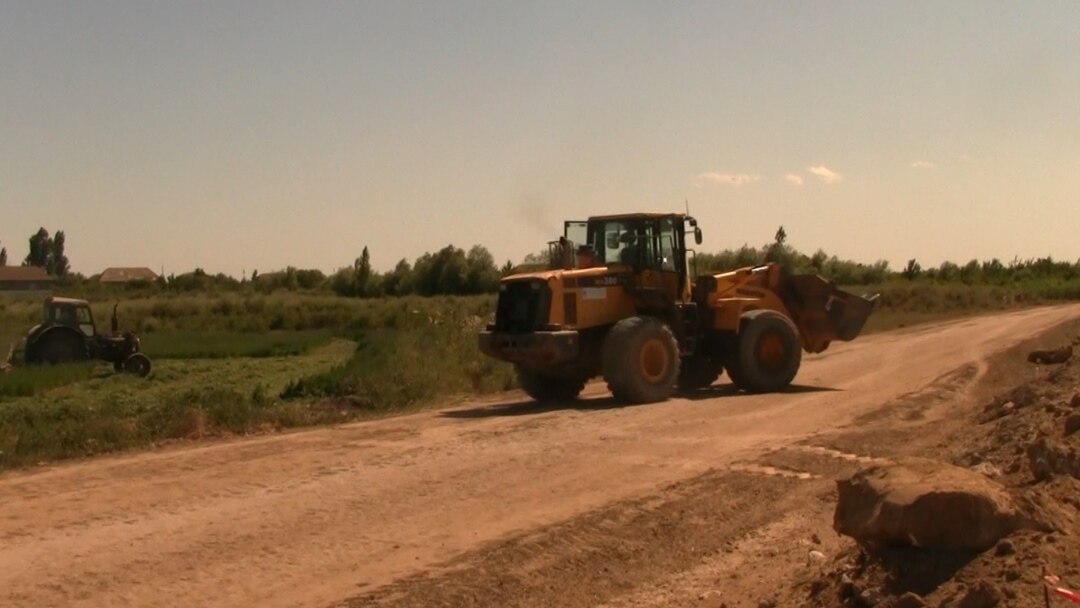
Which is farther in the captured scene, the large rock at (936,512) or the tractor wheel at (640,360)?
the tractor wheel at (640,360)

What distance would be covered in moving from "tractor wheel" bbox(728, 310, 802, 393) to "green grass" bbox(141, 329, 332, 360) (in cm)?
2373

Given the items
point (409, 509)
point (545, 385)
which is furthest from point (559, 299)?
point (409, 509)

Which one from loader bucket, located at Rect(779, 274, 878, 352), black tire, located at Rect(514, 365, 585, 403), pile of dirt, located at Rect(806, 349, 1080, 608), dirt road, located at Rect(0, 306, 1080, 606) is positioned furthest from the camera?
loader bucket, located at Rect(779, 274, 878, 352)

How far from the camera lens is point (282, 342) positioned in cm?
4525

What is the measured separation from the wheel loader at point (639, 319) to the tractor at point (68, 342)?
18817 millimetres

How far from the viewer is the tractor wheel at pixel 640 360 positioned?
18109 millimetres

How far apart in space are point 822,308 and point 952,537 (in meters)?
15.4

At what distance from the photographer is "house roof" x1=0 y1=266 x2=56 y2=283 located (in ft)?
255

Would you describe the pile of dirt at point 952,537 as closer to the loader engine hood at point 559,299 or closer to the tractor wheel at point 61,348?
the loader engine hood at point 559,299

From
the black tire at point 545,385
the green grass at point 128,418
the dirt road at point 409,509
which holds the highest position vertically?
the black tire at point 545,385

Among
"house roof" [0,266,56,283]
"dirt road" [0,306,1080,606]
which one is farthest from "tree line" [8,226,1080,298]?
"dirt road" [0,306,1080,606]

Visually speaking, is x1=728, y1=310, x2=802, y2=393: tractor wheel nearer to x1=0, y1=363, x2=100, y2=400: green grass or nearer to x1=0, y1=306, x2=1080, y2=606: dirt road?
x1=0, y1=306, x2=1080, y2=606: dirt road

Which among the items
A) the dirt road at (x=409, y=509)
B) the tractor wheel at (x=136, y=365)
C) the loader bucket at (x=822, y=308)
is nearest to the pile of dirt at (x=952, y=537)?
the dirt road at (x=409, y=509)

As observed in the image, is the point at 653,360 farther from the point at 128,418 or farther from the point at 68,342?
the point at 68,342
